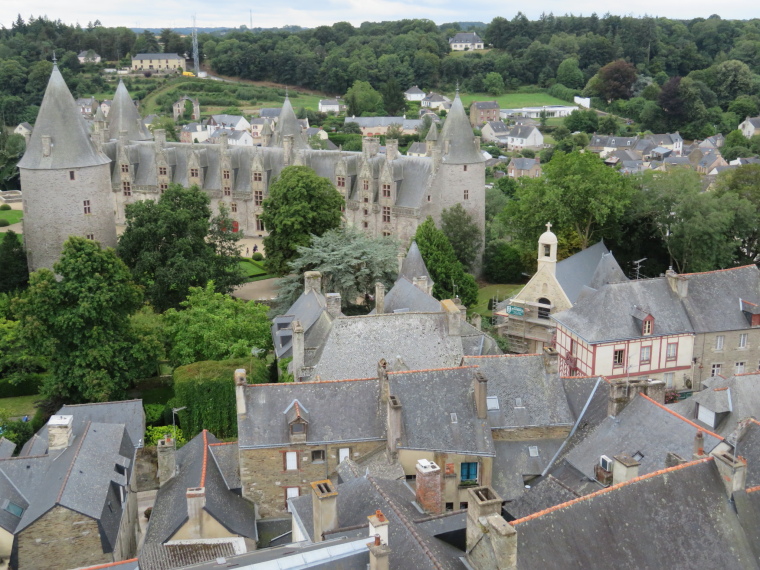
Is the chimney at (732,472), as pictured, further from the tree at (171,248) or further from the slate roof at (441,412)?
the tree at (171,248)

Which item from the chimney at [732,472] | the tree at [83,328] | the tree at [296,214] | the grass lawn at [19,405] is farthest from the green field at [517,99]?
the chimney at [732,472]

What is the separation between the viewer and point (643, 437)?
85.3ft

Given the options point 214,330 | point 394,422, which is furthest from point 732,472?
point 214,330

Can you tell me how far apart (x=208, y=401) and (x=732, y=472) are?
21.8 metres

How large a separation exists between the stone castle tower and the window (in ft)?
110

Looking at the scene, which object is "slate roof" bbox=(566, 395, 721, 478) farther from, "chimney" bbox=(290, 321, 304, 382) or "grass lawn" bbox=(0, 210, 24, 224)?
"grass lawn" bbox=(0, 210, 24, 224)

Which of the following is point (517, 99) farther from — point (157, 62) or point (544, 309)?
point (544, 309)

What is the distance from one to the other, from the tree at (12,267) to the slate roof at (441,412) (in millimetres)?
33226

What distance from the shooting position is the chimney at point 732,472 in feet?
66.7

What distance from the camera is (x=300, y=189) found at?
54.7m

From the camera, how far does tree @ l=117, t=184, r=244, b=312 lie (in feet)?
153

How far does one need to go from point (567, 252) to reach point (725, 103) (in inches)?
4173

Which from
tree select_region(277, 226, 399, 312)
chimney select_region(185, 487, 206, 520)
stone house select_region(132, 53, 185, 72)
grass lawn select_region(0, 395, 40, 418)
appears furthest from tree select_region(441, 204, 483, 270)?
stone house select_region(132, 53, 185, 72)

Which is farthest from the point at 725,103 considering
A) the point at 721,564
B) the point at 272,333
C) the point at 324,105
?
the point at 721,564
